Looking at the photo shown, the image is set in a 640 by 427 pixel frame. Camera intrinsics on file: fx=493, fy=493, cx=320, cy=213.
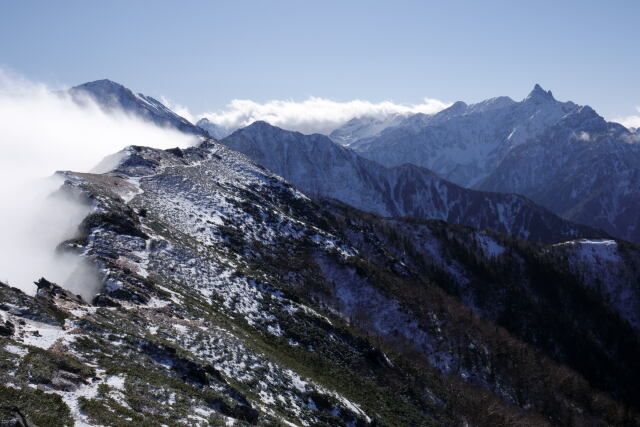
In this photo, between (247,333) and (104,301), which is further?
(247,333)

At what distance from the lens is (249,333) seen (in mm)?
55406

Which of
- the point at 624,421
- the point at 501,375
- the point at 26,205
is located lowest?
the point at 624,421

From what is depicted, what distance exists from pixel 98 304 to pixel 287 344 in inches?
869

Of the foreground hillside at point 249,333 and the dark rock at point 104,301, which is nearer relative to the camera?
the foreground hillside at point 249,333

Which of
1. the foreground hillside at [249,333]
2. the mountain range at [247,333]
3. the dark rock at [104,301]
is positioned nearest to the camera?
the mountain range at [247,333]

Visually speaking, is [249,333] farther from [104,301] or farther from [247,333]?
[104,301]

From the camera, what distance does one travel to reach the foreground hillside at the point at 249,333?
30.7 m

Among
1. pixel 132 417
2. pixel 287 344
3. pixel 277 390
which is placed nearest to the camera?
pixel 132 417

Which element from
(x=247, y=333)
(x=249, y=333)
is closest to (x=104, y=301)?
(x=247, y=333)

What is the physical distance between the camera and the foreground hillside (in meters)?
30.7

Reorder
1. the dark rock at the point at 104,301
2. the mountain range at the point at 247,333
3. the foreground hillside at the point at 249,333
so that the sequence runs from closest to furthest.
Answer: the mountain range at the point at 247,333 < the foreground hillside at the point at 249,333 < the dark rock at the point at 104,301

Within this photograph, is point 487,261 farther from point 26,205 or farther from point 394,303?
point 26,205

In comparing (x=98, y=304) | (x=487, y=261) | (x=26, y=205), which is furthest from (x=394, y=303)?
(x=487, y=261)

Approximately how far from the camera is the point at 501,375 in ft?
293
